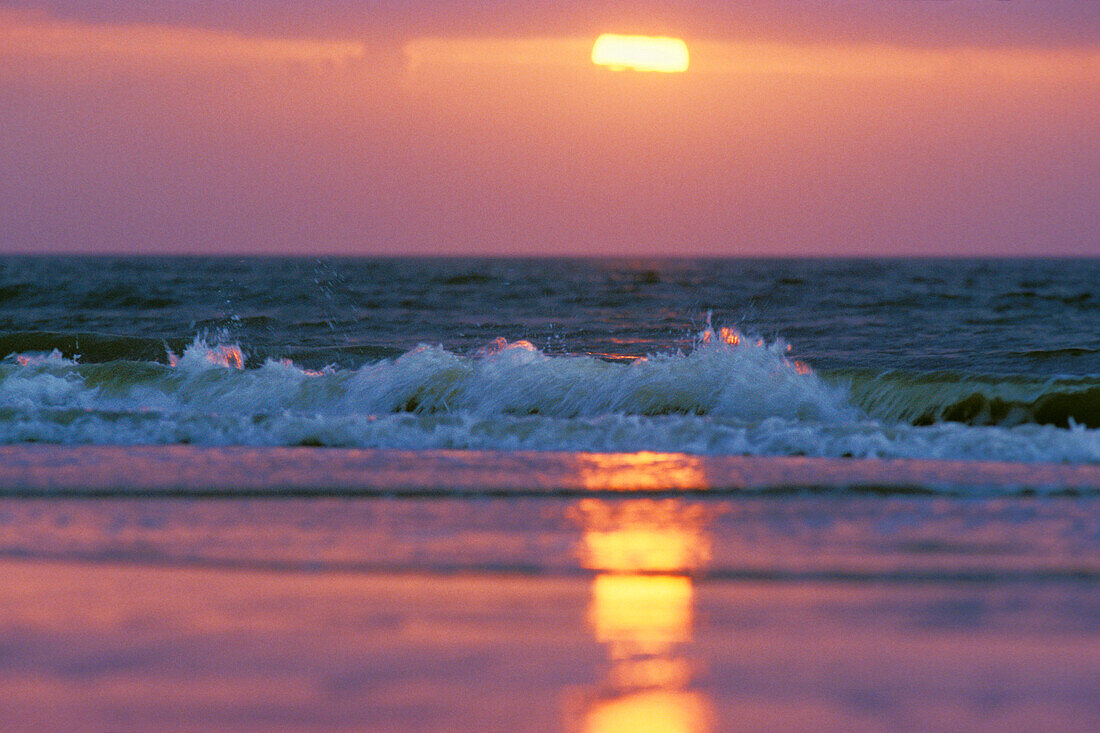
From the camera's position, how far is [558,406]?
11.2m

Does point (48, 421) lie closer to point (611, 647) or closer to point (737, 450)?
point (737, 450)

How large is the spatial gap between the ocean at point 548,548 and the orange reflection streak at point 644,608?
0.7 inches

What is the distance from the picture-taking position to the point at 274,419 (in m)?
9.20

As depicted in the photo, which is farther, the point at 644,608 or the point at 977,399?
the point at 977,399

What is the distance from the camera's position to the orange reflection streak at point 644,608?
11.3 feet

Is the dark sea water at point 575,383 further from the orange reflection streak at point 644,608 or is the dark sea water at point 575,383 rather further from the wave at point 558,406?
the orange reflection streak at point 644,608

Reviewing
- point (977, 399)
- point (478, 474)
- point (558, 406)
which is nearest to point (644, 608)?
point (478, 474)

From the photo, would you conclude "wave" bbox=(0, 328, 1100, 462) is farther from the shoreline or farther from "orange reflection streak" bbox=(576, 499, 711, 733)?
"orange reflection streak" bbox=(576, 499, 711, 733)

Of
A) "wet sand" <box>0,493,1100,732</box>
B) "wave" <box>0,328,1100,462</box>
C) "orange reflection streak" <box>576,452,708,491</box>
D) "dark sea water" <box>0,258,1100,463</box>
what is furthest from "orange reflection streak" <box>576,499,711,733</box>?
"dark sea water" <box>0,258,1100,463</box>

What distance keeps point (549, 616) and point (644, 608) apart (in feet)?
1.23

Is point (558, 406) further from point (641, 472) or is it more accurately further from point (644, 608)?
point (644, 608)

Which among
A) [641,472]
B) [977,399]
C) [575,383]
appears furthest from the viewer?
[575,383]

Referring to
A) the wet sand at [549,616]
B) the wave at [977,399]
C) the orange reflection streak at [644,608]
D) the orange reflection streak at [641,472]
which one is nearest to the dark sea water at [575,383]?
the wave at [977,399]

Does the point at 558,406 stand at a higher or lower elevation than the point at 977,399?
higher
